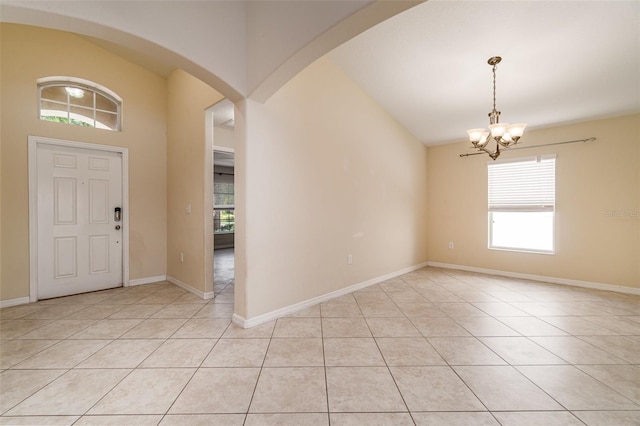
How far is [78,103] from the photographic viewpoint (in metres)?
3.53

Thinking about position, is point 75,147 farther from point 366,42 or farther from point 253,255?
point 366,42

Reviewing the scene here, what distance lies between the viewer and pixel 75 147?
11.4 feet

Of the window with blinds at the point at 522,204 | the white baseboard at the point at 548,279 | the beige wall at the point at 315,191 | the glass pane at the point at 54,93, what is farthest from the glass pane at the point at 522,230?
the glass pane at the point at 54,93

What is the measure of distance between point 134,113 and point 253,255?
3232 millimetres

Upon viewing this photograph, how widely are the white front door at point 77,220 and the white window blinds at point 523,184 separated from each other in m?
6.28

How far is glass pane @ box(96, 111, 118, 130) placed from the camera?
3.69 m

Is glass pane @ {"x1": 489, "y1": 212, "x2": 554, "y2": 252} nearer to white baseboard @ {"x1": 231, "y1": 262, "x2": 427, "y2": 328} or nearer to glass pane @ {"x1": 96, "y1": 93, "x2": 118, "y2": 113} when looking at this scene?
white baseboard @ {"x1": 231, "y1": 262, "x2": 427, "y2": 328}

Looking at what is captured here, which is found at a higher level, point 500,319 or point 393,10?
point 393,10

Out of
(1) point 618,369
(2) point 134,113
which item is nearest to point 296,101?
(2) point 134,113

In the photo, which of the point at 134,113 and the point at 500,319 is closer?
the point at 500,319

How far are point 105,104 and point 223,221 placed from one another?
183 inches

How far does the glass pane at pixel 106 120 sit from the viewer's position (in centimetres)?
A: 369

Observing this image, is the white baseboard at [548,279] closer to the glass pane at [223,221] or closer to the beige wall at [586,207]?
the beige wall at [586,207]

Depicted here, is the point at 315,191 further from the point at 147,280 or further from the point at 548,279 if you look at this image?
the point at 548,279
